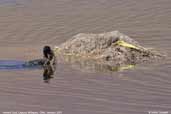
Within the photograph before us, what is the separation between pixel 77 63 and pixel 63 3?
228 inches

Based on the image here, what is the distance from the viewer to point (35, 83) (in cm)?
984

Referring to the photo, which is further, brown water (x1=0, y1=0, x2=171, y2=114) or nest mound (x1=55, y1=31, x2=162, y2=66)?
nest mound (x1=55, y1=31, x2=162, y2=66)

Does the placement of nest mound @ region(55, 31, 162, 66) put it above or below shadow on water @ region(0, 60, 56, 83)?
above

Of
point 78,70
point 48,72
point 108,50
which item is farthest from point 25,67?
point 108,50

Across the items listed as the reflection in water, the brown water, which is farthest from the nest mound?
the reflection in water

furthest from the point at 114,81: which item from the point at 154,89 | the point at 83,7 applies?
the point at 83,7

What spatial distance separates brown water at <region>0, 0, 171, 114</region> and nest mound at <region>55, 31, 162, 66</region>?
1.28 ft

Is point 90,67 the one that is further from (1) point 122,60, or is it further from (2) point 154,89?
(2) point 154,89

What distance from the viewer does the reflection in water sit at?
10.2 meters

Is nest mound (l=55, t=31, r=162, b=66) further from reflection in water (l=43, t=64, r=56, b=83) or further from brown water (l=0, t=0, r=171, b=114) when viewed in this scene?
reflection in water (l=43, t=64, r=56, b=83)

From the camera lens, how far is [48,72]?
10656 mm

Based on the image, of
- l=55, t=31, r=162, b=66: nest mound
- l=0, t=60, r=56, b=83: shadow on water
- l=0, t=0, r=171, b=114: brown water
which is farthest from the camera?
l=55, t=31, r=162, b=66: nest mound

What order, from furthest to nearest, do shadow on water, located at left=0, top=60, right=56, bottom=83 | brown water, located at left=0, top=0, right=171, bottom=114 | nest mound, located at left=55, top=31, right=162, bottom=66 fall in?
1. nest mound, located at left=55, top=31, right=162, bottom=66
2. shadow on water, located at left=0, top=60, right=56, bottom=83
3. brown water, located at left=0, top=0, right=171, bottom=114

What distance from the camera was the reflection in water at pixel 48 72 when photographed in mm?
10219
